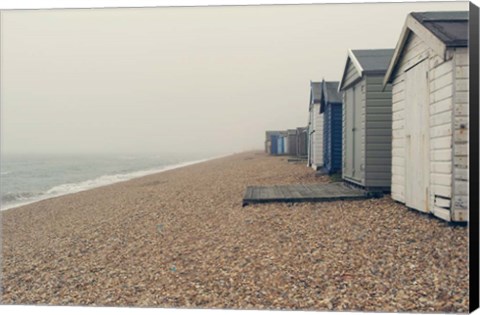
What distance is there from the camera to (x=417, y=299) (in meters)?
4.25

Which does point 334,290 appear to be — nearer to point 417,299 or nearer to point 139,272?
point 417,299

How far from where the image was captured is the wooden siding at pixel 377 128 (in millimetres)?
9930

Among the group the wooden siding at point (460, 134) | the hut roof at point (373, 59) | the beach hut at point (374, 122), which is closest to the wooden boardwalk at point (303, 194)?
the beach hut at point (374, 122)

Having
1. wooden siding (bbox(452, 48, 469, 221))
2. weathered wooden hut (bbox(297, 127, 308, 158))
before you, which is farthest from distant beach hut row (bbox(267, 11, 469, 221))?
weathered wooden hut (bbox(297, 127, 308, 158))

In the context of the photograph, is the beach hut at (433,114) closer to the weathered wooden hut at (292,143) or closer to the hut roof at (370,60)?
the hut roof at (370,60)

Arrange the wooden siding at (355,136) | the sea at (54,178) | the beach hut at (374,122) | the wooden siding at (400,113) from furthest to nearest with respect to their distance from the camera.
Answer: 1. the sea at (54,178)
2. the wooden siding at (355,136)
3. the beach hut at (374,122)
4. the wooden siding at (400,113)

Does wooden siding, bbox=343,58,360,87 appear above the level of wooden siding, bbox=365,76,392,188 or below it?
above

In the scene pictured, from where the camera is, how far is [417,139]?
738 centimetres

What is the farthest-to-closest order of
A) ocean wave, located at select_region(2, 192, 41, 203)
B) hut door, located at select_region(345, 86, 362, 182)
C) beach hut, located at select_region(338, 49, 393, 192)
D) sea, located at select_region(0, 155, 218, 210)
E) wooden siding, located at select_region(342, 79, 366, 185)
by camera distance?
sea, located at select_region(0, 155, 218, 210)
ocean wave, located at select_region(2, 192, 41, 203)
hut door, located at select_region(345, 86, 362, 182)
wooden siding, located at select_region(342, 79, 366, 185)
beach hut, located at select_region(338, 49, 393, 192)

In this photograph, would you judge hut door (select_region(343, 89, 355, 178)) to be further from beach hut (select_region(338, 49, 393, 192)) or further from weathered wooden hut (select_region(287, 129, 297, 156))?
weathered wooden hut (select_region(287, 129, 297, 156))

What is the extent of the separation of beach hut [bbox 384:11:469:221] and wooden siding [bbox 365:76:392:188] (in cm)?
134

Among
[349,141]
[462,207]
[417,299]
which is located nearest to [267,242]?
[417,299]

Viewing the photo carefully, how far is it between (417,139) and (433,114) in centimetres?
84

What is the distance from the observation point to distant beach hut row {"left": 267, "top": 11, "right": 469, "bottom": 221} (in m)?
5.97
